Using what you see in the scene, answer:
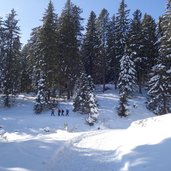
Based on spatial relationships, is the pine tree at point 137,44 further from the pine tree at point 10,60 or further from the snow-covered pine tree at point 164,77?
the pine tree at point 10,60

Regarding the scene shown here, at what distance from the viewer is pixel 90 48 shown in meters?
60.8

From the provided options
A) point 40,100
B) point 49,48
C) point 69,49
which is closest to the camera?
point 40,100

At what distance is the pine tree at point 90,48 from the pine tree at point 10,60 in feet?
37.7

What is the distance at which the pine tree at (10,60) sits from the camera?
169 feet

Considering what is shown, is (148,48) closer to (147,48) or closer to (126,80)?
(147,48)

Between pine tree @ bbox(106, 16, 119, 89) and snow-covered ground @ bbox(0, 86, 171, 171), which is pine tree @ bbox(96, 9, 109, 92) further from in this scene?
snow-covered ground @ bbox(0, 86, 171, 171)

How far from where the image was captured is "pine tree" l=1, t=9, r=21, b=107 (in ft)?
169

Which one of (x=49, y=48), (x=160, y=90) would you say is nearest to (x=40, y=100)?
(x=49, y=48)

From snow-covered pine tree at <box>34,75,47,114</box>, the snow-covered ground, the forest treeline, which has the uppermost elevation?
the forest treeline

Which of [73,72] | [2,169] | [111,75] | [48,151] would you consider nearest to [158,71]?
[73,72]

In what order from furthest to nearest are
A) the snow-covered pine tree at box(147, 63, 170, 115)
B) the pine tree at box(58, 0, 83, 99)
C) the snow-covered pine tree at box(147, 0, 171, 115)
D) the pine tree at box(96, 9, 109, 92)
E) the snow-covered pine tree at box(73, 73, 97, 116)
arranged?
the pine tree at box(96, 9, 109, 92)
the pine tree at box(58, 0, 83, 99)
the snow-covered pine tree at box(73, 73, 97, 116)
the snow-covered pine tree at box(147, 63, 170, 115)
the snow-covered pine tree at box(147, 0, 171, 115)

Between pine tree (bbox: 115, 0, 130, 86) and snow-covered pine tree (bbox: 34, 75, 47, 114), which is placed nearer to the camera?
snow-covered pine tree (bbox: 34, 75, 47, 114)

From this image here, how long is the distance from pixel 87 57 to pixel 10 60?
13.5 metres

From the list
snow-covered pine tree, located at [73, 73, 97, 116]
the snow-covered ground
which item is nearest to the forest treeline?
snow-covered pine tree, located at [73, 73, 97, 116]
